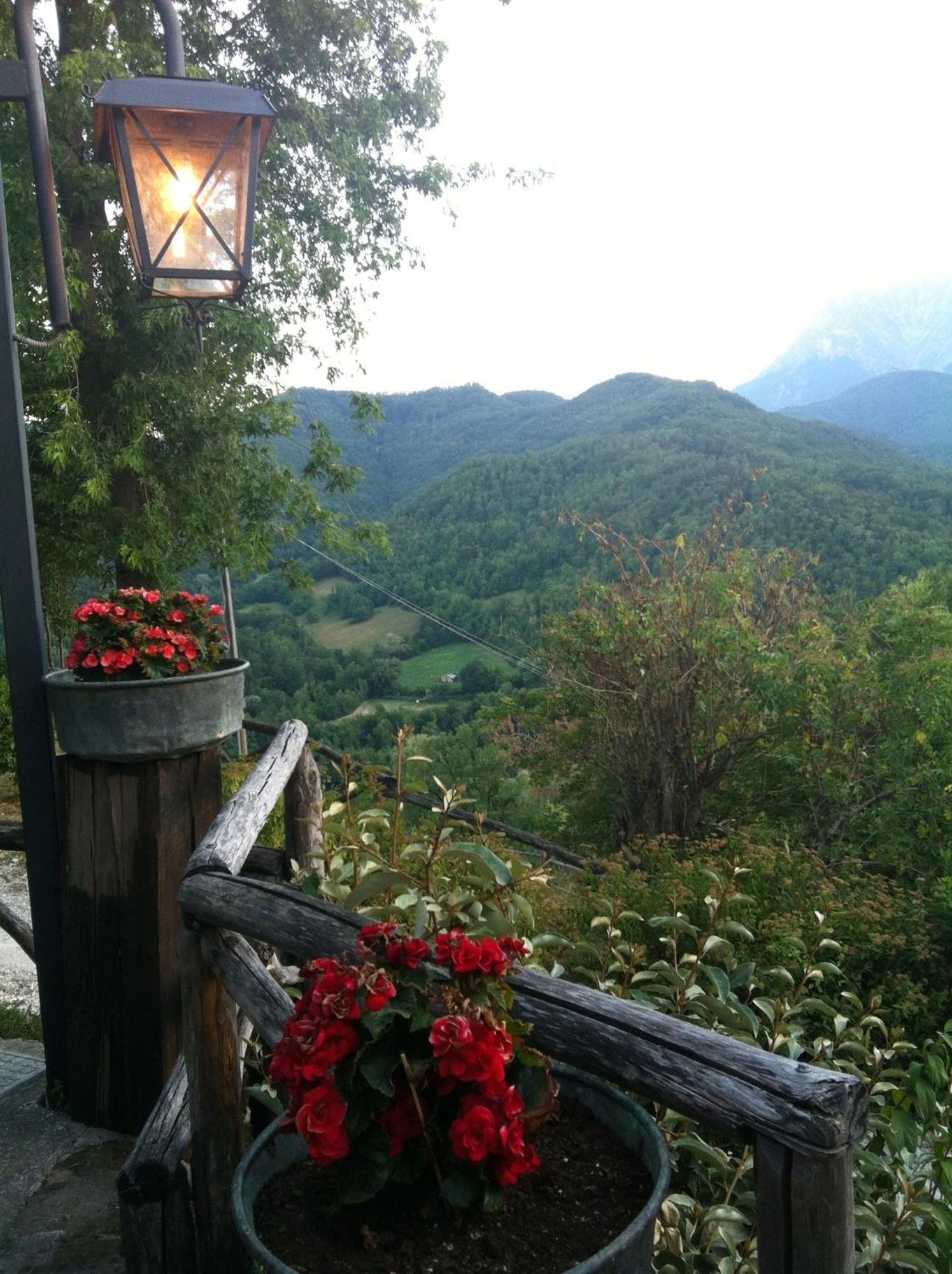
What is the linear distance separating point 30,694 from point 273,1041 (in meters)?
1.23

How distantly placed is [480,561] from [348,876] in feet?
56.6

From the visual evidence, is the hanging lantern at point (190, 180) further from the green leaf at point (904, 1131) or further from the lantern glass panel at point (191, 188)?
the green leaf at point (904, 1131)

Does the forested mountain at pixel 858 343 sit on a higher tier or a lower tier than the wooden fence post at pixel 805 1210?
higher

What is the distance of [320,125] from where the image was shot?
438 inches

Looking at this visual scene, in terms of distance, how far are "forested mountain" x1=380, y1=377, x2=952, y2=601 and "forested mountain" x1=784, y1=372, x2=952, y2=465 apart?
8.70 metres

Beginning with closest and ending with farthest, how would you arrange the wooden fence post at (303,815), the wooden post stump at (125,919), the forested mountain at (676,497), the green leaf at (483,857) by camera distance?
the green leaf at (483,857) < the wooden post stump at (125,919) < the wooden fence post at (303,815) < the forested mountain at (676,497)

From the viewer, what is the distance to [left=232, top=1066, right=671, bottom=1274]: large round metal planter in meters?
1.04

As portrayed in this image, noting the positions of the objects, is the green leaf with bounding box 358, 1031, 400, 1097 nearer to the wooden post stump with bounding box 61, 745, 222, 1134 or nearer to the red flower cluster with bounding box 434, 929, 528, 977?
the red flower cluster with bounding box 434, 929, 528, 977

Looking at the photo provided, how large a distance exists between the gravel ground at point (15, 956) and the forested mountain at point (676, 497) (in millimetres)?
7889

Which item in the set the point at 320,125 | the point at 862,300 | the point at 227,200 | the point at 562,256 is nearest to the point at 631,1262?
the point at 227,200

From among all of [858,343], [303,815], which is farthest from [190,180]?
[858,343]

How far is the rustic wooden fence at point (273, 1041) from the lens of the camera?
0.98 meters

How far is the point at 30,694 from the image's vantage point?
7.39ft

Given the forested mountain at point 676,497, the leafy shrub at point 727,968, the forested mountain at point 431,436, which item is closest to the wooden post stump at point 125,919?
the leafy shrub at point 727,968
